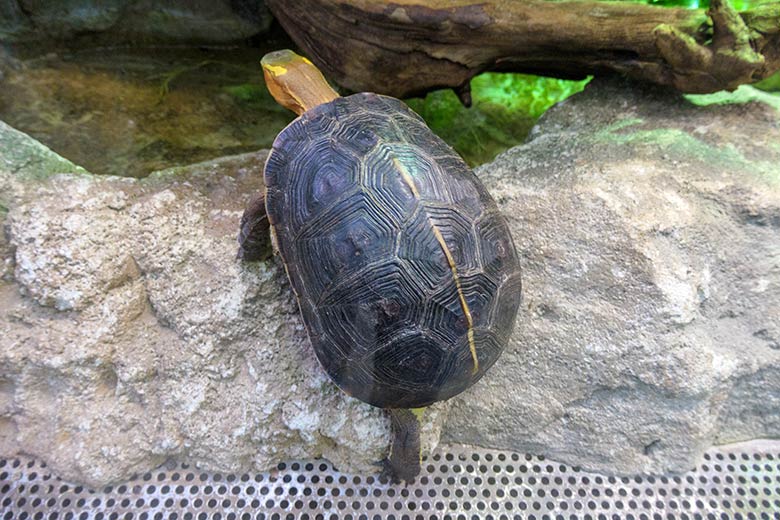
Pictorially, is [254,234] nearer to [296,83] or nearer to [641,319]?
[296,83]

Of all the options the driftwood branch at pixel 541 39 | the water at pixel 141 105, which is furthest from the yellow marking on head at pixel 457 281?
the water at pixel 141 105

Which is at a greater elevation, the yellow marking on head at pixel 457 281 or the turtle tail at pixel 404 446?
the yellow marking on head at pixel 457 281

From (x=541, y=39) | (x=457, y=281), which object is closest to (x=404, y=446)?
(x=457, y=281)

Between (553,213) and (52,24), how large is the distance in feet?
9.16

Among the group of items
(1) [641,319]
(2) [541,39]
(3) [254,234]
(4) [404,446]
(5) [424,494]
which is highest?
(2) [541,39]

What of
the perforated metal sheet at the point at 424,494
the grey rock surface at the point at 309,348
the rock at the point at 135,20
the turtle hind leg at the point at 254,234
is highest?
the rock at the point at 135,20

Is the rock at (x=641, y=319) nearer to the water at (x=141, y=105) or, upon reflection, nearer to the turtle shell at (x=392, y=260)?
the turtle shell at (x=392, y=260)

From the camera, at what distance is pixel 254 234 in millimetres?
1691

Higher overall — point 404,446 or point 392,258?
point 392,258

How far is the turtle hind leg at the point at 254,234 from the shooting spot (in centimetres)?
168

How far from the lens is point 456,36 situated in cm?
202

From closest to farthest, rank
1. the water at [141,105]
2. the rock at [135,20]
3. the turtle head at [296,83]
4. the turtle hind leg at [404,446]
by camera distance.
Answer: the turtle hind leg at [404,446]
the turtle head at [296,83]
the water at [141,105]
the rock at [135,20]

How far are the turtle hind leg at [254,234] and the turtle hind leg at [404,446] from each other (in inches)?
27.6

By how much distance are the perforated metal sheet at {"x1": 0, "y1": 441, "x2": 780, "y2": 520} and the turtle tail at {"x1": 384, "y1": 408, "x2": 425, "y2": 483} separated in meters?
0.06
